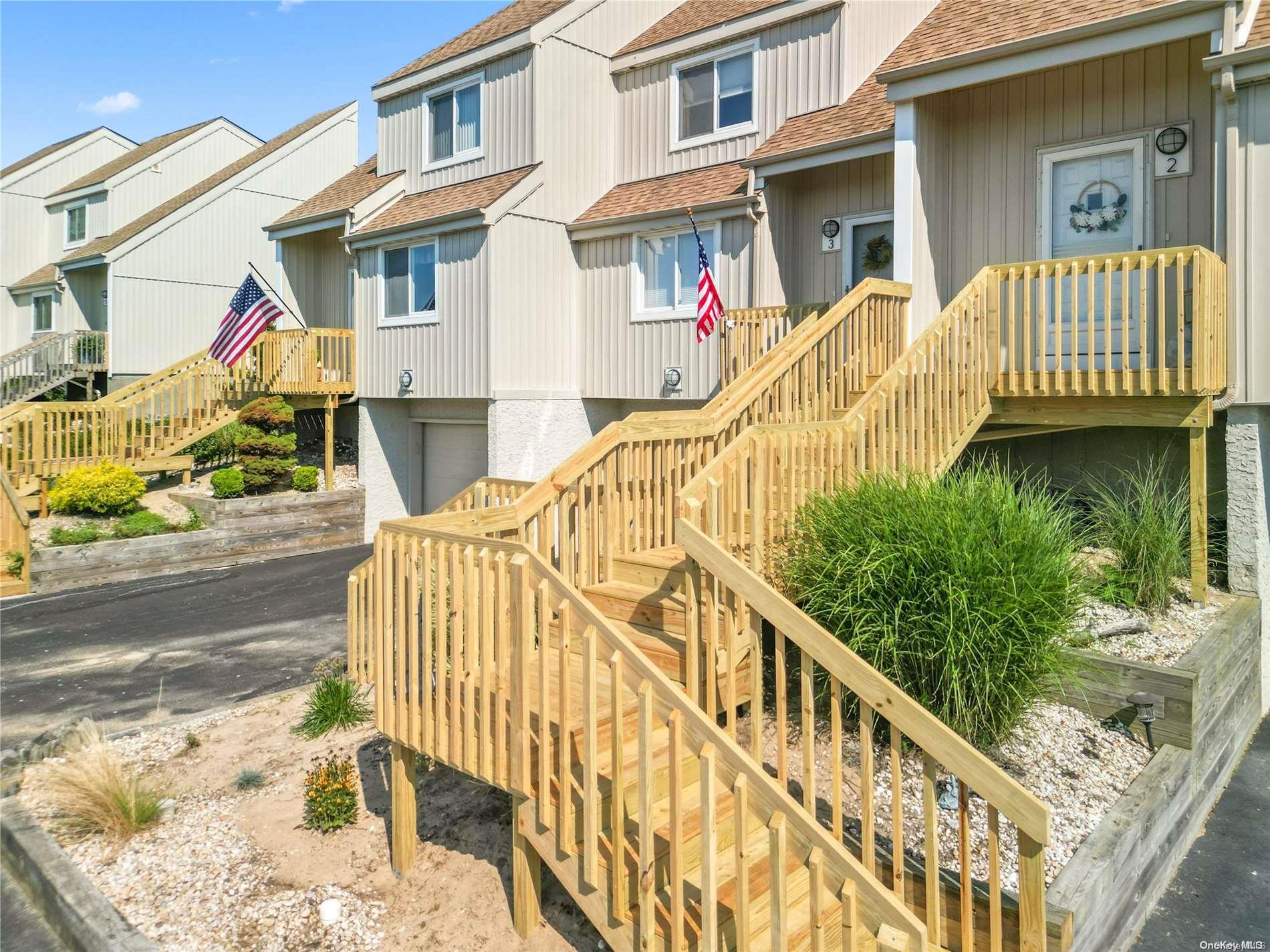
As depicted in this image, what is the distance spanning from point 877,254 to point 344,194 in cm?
1175

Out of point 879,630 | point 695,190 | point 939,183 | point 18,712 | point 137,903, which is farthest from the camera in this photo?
point 695,190

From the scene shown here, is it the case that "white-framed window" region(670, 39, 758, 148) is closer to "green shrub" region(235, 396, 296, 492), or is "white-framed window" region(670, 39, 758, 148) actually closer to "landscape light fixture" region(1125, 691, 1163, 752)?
"green shrub" region(235, 396, 296, 492)

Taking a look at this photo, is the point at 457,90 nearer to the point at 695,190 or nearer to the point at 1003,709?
the point at 695,190

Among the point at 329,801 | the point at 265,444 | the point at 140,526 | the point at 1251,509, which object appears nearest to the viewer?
the point at 329,801

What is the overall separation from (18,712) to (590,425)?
1018 centimetres

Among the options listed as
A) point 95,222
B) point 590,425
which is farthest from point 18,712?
point 95,222

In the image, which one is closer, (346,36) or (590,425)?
(346,36)

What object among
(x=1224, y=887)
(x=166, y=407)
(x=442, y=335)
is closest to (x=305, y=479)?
(x=166, y=407)

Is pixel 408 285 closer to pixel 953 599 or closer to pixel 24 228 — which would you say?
pixel 953 599

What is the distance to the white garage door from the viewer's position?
→ 16.4 meters

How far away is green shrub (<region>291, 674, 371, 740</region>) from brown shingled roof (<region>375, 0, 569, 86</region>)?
1220 cm

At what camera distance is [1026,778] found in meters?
5.30

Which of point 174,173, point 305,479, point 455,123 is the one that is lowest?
point 305,479

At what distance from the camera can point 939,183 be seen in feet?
34.6
